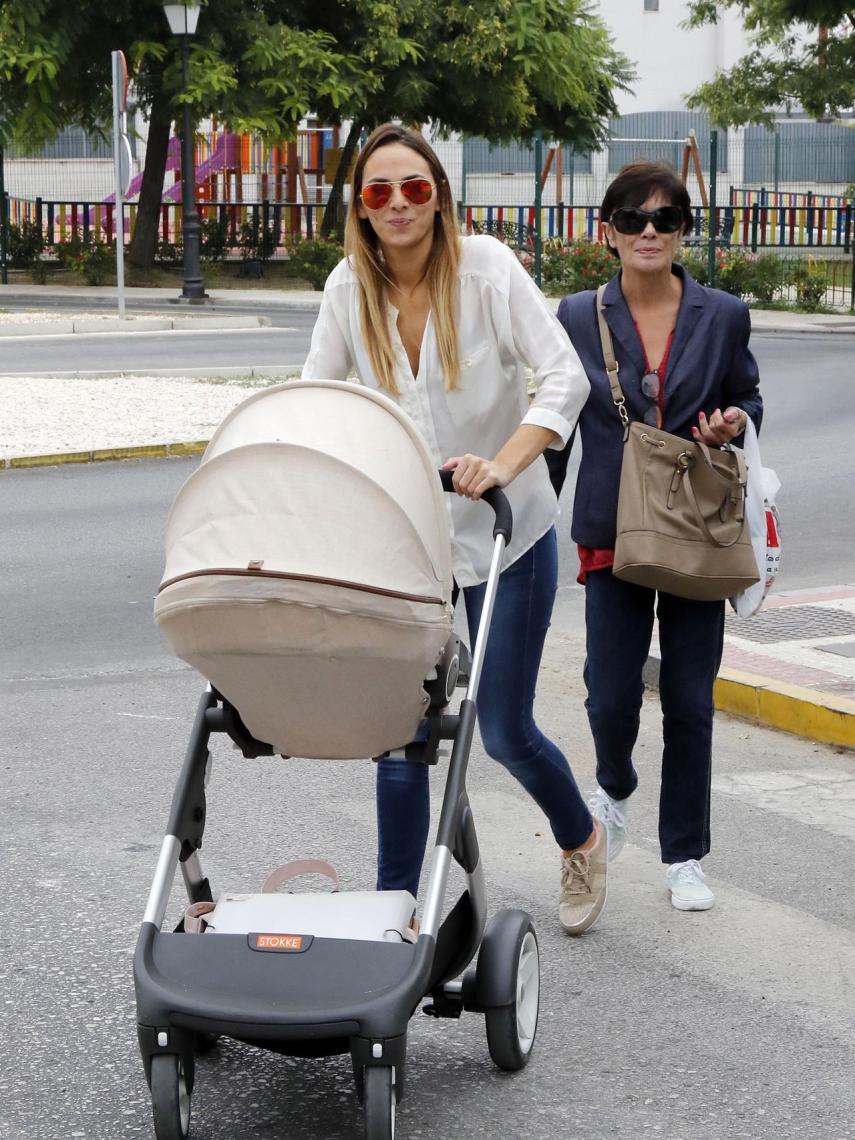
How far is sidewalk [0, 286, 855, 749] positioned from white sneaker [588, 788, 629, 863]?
5.11ft

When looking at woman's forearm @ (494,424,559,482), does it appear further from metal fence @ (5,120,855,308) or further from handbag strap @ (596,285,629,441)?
metal fence @ (5,120,855,308)

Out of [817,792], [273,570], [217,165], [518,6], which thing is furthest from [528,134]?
[273,570]

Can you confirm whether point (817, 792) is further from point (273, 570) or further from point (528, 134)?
point (528, 134)

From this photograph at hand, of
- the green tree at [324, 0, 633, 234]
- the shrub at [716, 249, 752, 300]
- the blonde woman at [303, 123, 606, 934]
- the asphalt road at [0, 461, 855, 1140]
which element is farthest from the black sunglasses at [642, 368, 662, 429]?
the green tree at [324, 0, 633, 234]

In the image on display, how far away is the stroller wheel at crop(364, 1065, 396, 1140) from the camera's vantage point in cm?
297

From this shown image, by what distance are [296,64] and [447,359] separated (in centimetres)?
2927

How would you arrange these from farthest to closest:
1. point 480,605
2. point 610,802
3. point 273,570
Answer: point 610,802, point 480,605, point 273,570

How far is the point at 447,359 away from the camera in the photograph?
375cm

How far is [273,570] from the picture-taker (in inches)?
119

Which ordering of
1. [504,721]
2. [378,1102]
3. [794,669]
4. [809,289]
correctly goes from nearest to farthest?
[378,1102] → [504,721] → [794,669] → [809,289]

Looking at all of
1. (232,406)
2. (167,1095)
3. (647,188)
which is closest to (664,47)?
(232,406)

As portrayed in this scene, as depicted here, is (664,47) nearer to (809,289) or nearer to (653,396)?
(809,289)

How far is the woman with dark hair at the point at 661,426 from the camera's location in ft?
14.1

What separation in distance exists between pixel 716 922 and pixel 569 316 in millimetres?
1601
